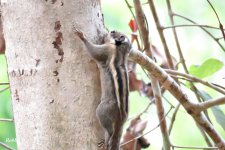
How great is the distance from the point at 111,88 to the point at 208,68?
0.46 meters

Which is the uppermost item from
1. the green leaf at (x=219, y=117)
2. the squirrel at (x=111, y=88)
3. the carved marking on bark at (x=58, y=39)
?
the carved marking on bark at (x=58, y=39)

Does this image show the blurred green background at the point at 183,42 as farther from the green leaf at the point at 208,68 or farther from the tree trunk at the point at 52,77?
the tree trunk at the point at 52,77

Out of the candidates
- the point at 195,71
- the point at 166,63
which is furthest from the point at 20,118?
the point at 166,63

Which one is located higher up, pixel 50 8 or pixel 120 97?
pixel 50 8

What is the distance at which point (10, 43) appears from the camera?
0.92m

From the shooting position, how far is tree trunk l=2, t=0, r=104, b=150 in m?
0.86

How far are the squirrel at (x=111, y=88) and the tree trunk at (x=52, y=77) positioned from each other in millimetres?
15

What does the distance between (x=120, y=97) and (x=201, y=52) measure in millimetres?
1427

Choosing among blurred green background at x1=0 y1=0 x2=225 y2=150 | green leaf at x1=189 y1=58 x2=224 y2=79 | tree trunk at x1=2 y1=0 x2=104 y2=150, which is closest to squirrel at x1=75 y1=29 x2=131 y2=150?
tree trunk at x1=2 y1=0 x2=104 y2=150

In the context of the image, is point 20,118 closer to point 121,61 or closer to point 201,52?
point 121,61

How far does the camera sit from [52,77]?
87 centimetres

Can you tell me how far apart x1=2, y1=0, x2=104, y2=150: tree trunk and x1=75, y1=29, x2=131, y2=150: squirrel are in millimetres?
15

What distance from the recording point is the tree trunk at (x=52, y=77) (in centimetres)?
86

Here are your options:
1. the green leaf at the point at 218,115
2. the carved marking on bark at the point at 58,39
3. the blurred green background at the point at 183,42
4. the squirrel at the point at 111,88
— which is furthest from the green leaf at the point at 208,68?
the blurred green background at the point at 183,42
